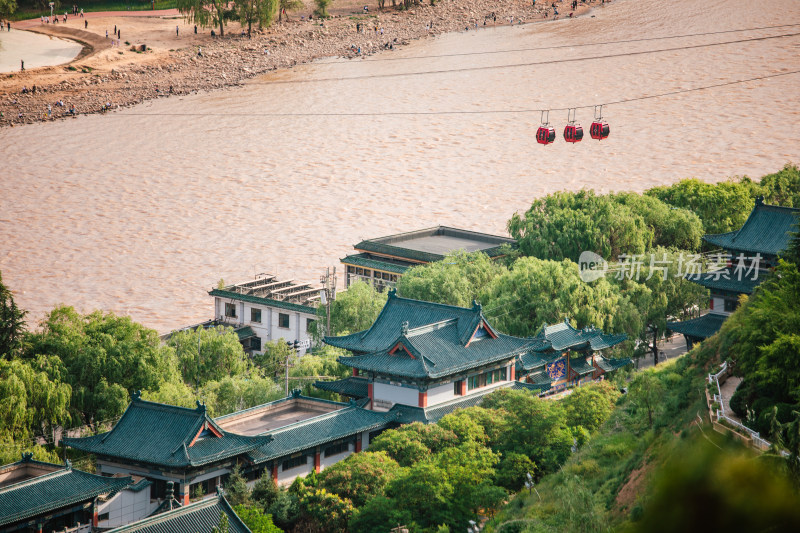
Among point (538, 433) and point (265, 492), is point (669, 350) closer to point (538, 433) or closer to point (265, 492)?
point (538, 433)

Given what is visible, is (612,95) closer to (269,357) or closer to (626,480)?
(269,357)

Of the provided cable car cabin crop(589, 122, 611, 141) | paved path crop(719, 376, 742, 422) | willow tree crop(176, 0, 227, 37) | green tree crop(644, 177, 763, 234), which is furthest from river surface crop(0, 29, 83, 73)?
paved path crop(719, 376, 742, 422)

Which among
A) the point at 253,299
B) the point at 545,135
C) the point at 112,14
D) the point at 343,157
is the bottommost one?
the point at 253,299

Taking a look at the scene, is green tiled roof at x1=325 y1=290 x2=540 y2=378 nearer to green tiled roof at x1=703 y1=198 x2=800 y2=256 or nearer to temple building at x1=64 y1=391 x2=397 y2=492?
temple building at x1=64 y1=391 x2=397 y2=492

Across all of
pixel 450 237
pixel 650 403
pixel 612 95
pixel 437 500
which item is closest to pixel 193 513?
pixel 437 500

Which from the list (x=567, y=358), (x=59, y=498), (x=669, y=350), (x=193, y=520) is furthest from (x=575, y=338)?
(x=59, y=498)

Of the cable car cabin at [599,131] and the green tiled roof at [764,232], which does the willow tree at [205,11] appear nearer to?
the cable car cabin at [599,131]
